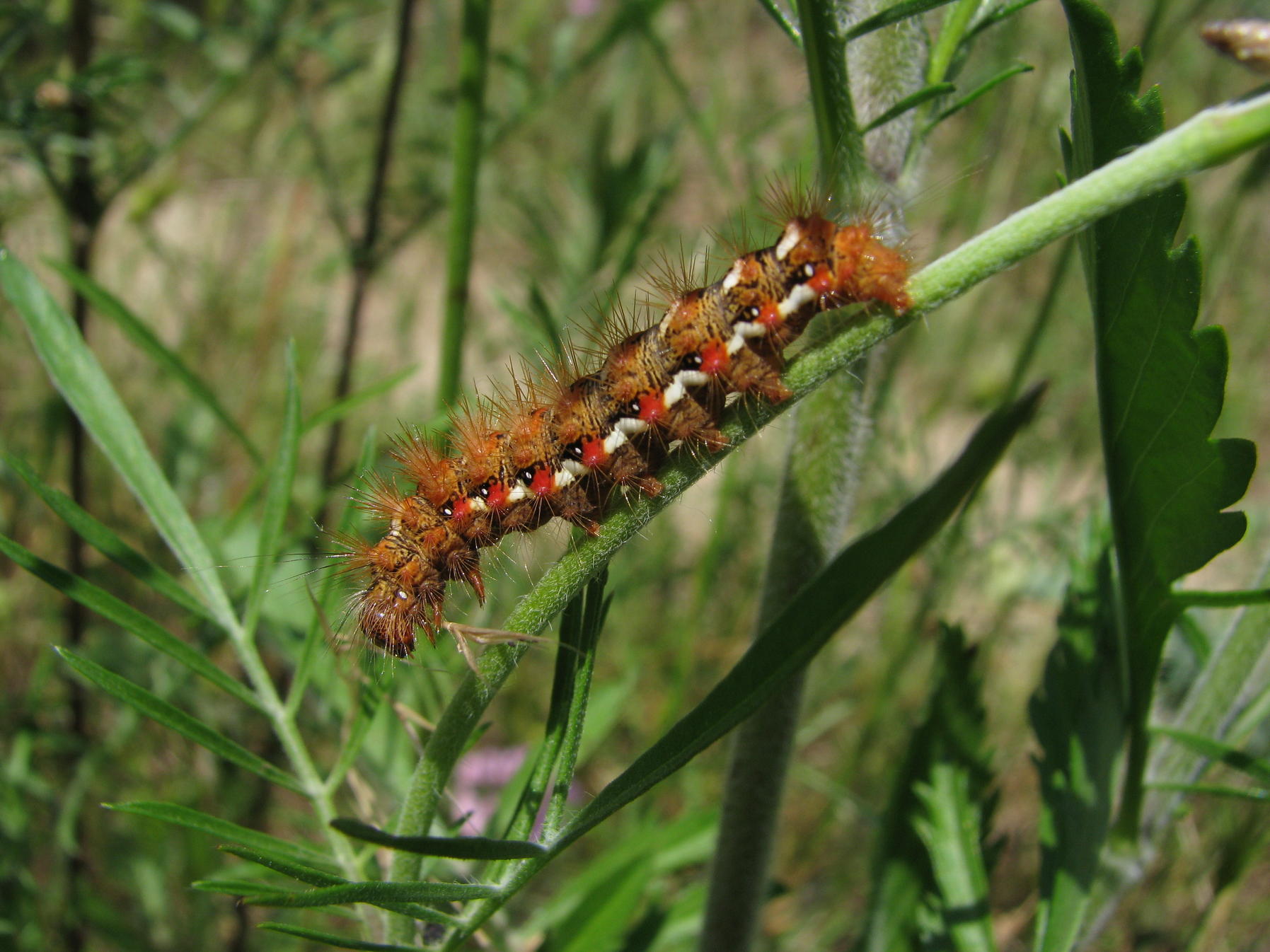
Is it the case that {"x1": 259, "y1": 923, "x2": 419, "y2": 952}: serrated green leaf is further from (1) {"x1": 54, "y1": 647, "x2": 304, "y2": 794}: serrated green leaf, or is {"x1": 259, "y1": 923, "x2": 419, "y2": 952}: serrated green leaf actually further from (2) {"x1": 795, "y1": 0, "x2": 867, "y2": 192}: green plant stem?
(2) {"x1": 795, "y1": 0, "x2": 867, "y2": 192}: green plant stem

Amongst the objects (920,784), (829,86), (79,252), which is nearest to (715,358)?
(829,86)

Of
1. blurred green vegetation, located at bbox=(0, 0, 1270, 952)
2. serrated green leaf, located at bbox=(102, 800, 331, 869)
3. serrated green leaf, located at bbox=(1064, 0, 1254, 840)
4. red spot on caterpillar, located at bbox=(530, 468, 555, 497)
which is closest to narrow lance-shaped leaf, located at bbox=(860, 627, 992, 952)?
blurred green vegetation, located at bbox=(0, 0, 1270, 952)

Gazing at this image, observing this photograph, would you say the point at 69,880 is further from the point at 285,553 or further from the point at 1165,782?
the point at 1165,782

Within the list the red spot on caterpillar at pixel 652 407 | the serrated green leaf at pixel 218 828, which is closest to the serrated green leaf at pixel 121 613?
the serrated green leaf at pixel 218 828

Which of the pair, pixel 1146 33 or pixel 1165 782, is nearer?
pixel 1165 782

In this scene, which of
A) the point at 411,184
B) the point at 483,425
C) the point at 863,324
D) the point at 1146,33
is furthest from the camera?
the point at 411,184

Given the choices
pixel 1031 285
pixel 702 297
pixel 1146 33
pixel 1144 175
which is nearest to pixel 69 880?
pixel 702 297

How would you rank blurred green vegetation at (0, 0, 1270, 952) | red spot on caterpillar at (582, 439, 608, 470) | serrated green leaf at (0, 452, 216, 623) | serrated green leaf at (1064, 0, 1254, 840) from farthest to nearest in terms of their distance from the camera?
blurred green vegetation at (0, 0, 1270, 952), red spot on caterpillar at (582, 439, 608, 470), serrated green leaf at (0, 452, 216, 623), serrated green leaf at (1064, 0, 1254, 840)
